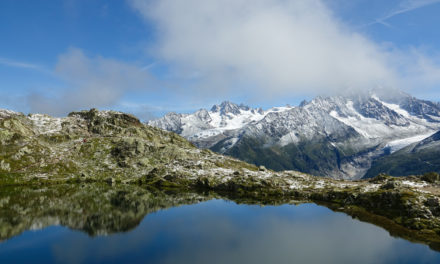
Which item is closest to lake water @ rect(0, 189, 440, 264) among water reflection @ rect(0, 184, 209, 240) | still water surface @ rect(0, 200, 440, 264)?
still water surface @ rect(0, 200, 440, 264)

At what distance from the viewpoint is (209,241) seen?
3290 inches

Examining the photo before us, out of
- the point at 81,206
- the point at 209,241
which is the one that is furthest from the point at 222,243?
the point at 81,206

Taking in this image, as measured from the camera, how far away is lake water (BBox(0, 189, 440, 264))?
227 ft

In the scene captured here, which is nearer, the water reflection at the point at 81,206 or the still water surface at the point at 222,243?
the still water surface at the point at 222,243

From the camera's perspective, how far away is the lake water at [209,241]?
227 ft

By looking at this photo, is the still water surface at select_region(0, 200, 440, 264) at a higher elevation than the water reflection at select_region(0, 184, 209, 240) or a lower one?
lower

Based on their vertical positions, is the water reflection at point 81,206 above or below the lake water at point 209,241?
above

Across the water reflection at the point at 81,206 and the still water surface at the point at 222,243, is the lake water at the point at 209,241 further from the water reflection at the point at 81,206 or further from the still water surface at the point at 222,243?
the water reflection at the point at 81,206

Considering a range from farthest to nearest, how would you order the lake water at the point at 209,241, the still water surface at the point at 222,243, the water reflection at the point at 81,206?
the water reflection at the point at 81,206, the lake water at the point at 209,241, the still water surface at the point at 222,243

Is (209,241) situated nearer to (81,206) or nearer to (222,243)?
(222,243)

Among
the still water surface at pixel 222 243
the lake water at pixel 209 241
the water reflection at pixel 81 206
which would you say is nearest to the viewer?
the still water surface at pixel 222 243

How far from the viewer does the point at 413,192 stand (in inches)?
4540

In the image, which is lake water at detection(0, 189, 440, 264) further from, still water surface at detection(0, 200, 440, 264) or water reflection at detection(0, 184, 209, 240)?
water reflection at detection(0, 184, 209, 240)

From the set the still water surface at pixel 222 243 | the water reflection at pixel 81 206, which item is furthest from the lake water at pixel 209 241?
the water reflection at pixel 81 206
